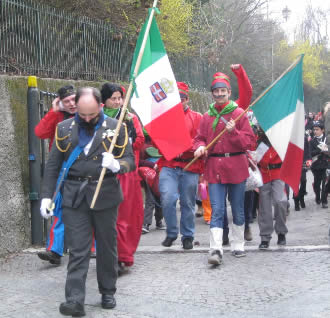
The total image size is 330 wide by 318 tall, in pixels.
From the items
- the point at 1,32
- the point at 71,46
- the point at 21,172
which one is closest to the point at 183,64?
the point at 71,46

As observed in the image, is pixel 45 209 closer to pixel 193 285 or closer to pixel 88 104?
pixel 88 104

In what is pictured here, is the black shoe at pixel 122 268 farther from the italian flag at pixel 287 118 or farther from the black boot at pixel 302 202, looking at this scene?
the black boot at pixel 302 202

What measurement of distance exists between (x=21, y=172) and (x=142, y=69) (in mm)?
2464

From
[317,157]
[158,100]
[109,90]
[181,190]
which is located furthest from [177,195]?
[317,157]

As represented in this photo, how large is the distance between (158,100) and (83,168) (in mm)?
1648

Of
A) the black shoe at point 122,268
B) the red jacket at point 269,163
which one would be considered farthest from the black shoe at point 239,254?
the black shoe at point 122,268

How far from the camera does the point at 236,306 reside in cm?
543

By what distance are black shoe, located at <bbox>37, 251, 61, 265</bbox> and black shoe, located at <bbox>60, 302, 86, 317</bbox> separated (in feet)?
5.98

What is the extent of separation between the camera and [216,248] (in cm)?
698

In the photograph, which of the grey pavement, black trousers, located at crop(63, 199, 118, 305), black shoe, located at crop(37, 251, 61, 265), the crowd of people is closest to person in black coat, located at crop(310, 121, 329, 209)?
the crowd of people

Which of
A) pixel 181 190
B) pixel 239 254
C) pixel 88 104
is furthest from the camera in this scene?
pixel 181 190

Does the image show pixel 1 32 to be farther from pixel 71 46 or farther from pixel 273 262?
pixel 273 262

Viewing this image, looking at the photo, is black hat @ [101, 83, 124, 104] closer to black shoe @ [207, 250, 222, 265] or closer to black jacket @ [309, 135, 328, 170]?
black shoe @ [207, 250, 222, 265]

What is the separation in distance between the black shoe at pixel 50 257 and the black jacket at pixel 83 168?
174 centimetres
